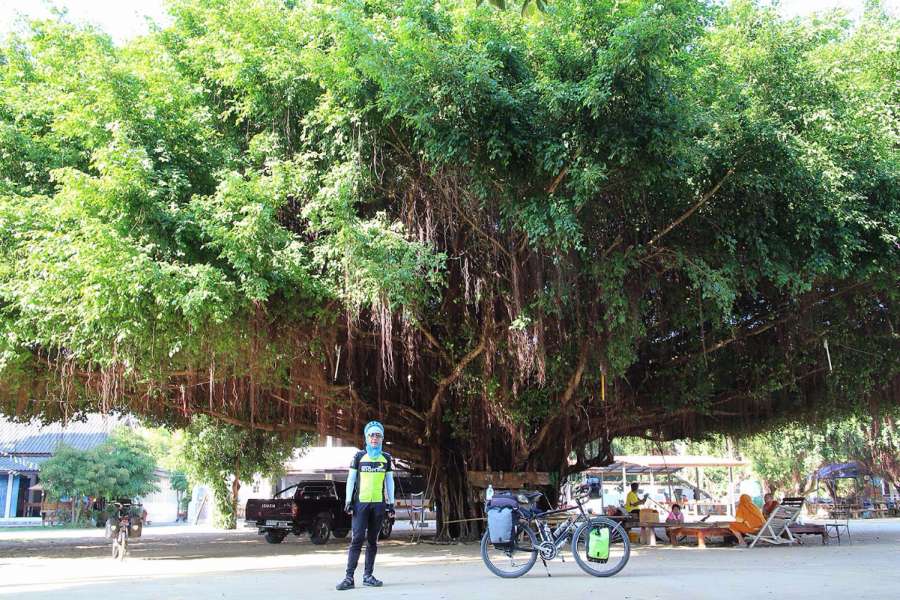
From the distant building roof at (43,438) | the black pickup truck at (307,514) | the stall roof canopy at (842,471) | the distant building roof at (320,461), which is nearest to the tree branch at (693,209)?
the black pickup truck at (307,514)

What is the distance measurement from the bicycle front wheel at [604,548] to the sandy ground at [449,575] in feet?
0.51

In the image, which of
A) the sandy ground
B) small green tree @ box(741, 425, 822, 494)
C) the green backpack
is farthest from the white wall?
the green backpack

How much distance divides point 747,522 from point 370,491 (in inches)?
345

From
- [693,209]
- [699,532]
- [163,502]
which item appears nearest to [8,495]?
[163,502]

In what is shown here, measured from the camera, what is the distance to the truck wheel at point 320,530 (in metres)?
16.4

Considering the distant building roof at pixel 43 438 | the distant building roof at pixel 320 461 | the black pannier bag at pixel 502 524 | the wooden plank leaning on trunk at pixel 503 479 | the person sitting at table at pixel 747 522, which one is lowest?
the person sitting at table at pixel 747 522

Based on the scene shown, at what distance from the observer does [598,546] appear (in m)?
7.52

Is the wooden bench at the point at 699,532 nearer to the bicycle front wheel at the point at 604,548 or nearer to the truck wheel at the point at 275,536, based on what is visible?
the bicycle front wheel at the point at 604,548

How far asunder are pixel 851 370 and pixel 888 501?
74.1 ft

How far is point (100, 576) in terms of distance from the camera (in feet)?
28.6

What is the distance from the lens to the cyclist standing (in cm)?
700

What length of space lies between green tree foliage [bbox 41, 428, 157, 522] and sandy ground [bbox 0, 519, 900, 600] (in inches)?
582

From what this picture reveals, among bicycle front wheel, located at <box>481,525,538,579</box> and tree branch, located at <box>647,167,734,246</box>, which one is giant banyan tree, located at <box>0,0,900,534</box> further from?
bicycle front wheel, located at <box>481,525,538,579</box>

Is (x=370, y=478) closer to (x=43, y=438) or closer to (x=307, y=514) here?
(x=307, y=514)
